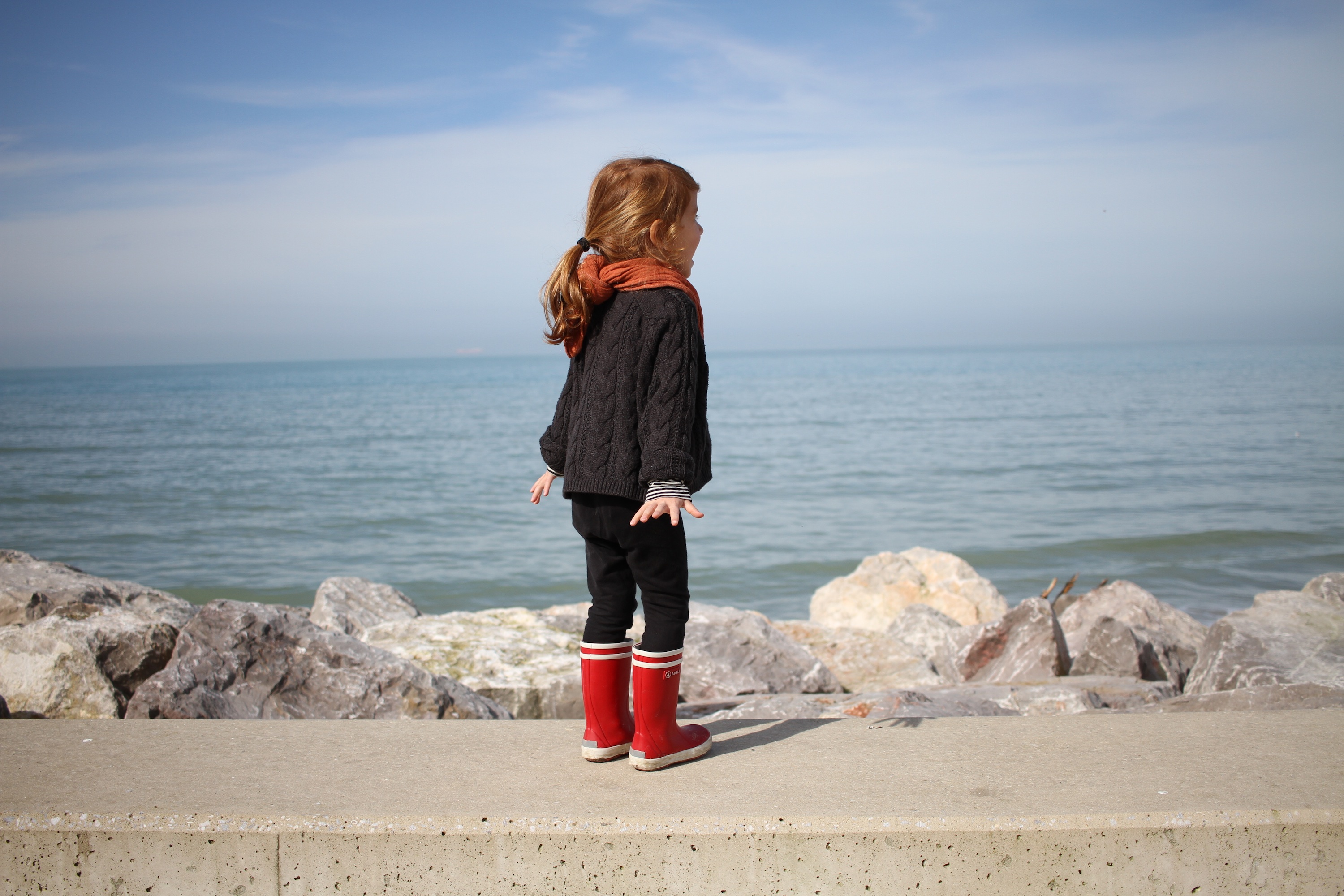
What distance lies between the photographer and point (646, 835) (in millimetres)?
2102

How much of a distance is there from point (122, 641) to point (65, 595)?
1.60 metres

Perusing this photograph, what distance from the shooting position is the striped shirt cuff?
2398 millimetres

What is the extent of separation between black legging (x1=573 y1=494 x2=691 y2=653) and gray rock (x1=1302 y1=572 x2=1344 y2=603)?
533cm

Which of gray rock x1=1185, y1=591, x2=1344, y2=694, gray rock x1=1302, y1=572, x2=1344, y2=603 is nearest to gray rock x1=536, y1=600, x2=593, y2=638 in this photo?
gray rock x1=1185, y1=591, x2=1344, y2=694

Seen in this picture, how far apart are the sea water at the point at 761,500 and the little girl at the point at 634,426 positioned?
21.4 ft

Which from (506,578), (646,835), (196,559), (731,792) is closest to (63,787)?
(646,835)

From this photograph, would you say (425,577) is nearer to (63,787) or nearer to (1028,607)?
(1028,607)

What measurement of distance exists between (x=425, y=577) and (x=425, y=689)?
677cm

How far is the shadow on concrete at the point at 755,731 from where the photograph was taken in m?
2.76

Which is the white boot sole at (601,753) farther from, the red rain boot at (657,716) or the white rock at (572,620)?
the white rock at (572,620)

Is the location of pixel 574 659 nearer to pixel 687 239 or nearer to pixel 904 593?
pixel 687 239

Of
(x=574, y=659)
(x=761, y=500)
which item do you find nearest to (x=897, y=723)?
(x=574, y=659)

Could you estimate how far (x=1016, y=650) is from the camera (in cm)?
511

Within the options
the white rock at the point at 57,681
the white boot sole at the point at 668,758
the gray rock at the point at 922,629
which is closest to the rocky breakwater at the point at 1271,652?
the gray rock at the point at 922,629
